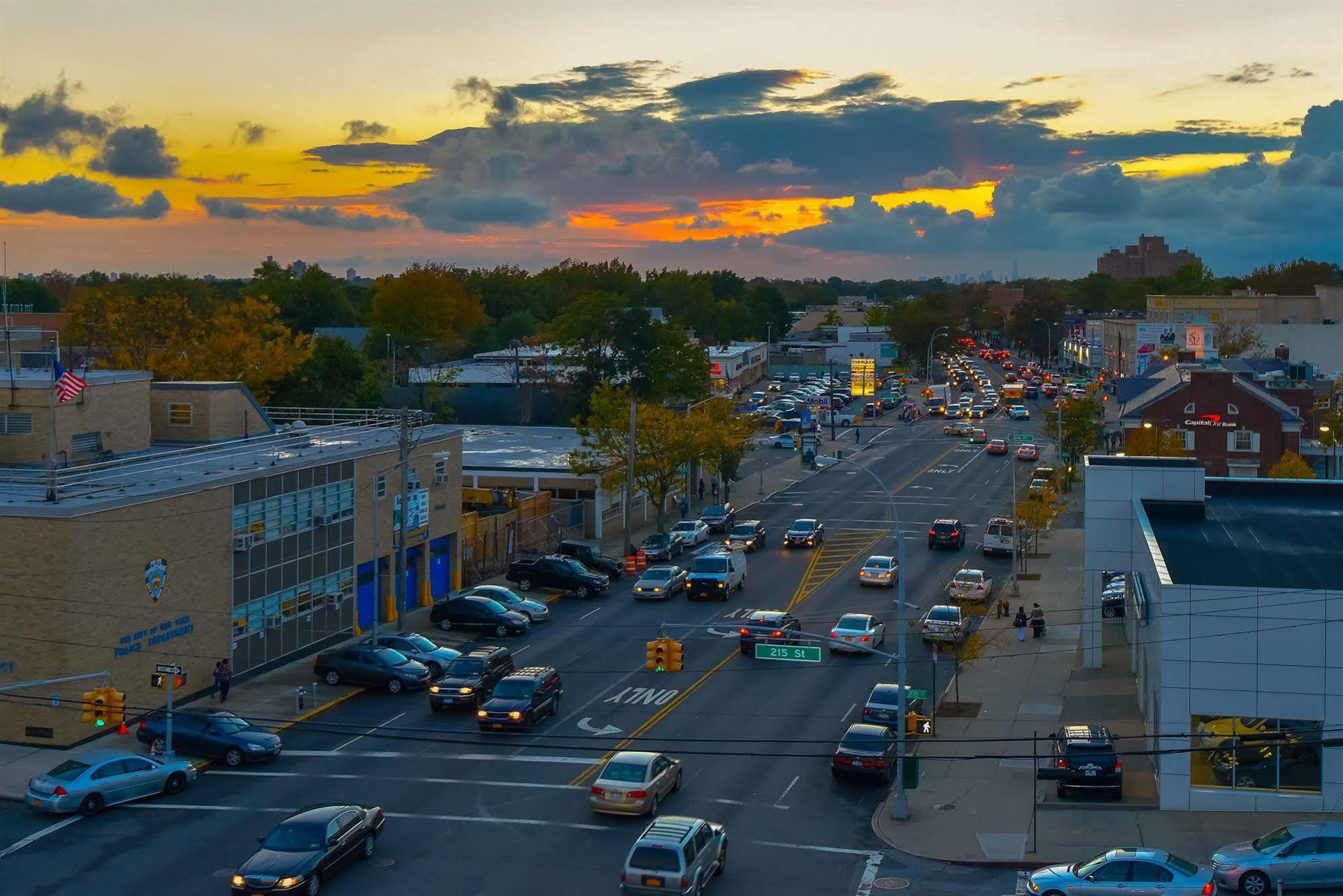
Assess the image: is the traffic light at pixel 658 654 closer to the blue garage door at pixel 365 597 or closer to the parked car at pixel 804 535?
the blue garage door at pixel 365 597

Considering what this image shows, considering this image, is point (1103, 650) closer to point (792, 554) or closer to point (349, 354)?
point (792, 554)

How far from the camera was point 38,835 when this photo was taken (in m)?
29.0

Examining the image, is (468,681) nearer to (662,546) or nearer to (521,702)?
(521,702)

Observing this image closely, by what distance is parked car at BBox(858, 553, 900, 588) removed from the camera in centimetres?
5550

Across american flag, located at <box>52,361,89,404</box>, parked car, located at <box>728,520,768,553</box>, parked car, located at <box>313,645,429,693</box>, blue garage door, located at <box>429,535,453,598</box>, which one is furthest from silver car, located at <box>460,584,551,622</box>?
parked car, located at <box>728,520,768,553</box>

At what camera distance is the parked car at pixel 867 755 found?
32906 millimetres

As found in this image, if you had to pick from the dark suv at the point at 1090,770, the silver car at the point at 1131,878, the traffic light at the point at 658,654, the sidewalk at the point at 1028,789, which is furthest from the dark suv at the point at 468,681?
the silver car at the point at 1131,878

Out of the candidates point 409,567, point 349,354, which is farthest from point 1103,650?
point 349,354

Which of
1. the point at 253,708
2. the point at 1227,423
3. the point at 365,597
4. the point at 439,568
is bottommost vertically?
the point at 253,708

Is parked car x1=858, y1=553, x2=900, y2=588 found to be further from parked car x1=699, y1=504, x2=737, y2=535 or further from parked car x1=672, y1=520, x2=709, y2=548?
parked car x1=699, y1=504, x2=737, y2=535

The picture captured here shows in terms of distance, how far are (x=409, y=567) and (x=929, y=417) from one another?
8958 centimetres

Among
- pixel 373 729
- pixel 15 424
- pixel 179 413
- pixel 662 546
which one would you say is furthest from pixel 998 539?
pixel 15 424

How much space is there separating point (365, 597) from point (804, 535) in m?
24.3

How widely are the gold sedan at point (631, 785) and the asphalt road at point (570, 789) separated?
36 cm
